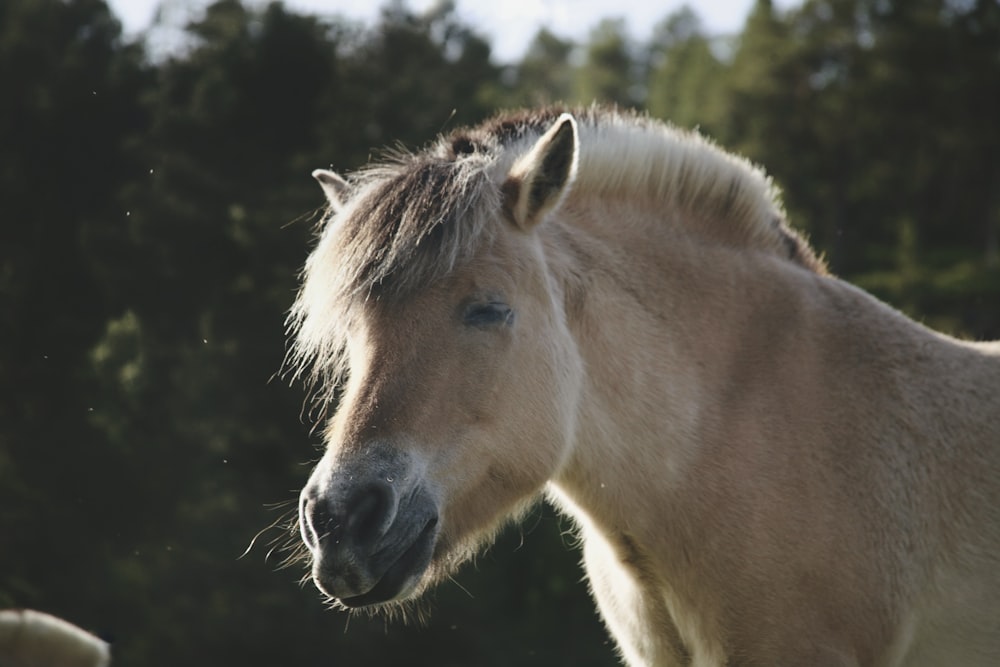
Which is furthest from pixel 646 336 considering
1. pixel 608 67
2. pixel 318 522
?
pixel 608 67

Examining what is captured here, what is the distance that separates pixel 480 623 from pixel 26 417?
29.7 feet

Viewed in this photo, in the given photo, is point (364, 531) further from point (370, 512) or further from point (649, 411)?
point (649, 411)

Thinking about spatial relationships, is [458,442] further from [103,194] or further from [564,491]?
[103,194]

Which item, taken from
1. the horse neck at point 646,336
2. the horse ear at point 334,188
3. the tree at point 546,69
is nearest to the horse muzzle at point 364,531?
the horse neck at point 646,336

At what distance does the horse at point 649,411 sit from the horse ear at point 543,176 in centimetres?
1

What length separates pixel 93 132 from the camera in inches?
565

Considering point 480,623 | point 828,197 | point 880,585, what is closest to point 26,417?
point 480,623

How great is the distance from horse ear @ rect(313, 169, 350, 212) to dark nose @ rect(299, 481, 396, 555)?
1.58m

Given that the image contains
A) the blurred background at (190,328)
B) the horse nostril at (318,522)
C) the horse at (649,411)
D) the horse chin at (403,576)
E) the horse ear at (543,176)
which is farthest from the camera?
the blurred background at (190,328)

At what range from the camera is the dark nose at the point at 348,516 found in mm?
3236

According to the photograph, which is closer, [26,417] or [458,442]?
[458,442]

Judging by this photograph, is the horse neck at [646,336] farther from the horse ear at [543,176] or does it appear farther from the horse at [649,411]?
the horse ear at [543,176]

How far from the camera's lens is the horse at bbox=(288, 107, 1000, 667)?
367 cm

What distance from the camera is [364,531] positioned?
3.28 meters
